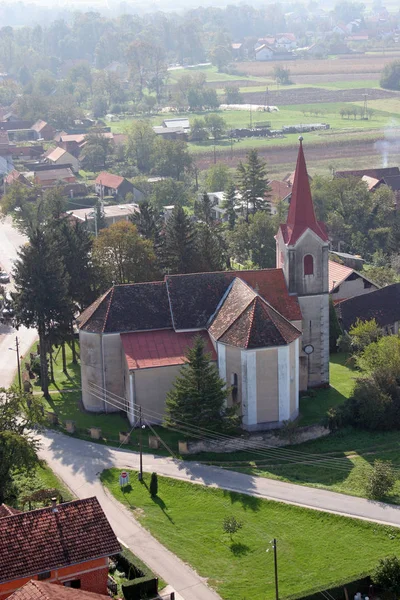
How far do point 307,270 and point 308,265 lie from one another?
0.32m

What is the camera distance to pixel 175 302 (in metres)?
62.8

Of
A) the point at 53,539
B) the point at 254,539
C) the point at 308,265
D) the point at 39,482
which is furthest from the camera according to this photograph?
the point at 308,265

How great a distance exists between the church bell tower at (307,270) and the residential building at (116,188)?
6478 cm

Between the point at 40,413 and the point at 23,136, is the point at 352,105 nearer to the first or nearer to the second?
the point at 23,136

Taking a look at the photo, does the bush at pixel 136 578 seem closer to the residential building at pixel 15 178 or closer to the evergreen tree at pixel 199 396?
the evergreen tree at pixel 199 396

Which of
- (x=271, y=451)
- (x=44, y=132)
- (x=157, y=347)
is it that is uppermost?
(x=44, y=132)

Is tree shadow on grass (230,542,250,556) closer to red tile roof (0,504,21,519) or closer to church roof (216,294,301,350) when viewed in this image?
red tile roof (0,504,21,519)

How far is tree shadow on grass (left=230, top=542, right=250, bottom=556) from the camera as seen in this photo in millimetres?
46312

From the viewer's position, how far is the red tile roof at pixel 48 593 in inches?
1448

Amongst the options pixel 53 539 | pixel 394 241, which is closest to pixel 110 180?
pixel 394 241

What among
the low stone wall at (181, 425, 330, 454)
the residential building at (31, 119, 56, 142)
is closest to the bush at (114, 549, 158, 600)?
the low stone wall at (181, 425, 330, 454)

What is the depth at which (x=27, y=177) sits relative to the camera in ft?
459

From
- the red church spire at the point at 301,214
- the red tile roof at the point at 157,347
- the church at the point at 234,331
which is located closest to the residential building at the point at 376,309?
the church at the point at 234,331

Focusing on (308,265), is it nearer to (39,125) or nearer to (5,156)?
(5,156)
